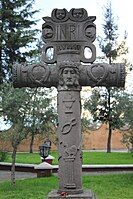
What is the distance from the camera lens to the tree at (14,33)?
2808 centimetres

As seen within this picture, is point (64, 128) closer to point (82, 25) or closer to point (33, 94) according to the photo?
point (82, 25)

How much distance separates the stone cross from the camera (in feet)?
17.6

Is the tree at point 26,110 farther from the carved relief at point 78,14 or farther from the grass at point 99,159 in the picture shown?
the grass at point 99,159

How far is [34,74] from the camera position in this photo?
5570 mm

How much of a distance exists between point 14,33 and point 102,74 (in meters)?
23.3

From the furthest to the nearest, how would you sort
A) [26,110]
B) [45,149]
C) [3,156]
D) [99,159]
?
[99,159] < [3,156] < [45,149] < [26,110]

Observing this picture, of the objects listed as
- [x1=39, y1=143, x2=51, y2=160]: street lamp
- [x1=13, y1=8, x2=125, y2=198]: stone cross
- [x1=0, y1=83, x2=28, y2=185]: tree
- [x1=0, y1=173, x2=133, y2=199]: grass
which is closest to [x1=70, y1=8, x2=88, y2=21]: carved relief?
[x1=13, y1=8, x2=125, y2=198]: stone cross

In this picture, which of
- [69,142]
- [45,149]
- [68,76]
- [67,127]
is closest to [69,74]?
[68,76]

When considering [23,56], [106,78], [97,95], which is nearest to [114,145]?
[97,95]

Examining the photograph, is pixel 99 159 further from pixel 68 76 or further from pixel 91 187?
pixel 68 76

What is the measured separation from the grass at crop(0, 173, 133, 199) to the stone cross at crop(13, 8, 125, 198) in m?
5.76

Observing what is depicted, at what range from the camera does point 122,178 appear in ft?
56.1

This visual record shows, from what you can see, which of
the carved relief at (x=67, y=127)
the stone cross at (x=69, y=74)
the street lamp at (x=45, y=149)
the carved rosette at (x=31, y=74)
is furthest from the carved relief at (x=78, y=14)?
the street lamp at (x=45, y=149)

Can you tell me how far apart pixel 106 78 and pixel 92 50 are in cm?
38
